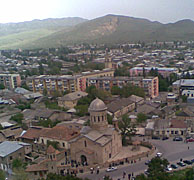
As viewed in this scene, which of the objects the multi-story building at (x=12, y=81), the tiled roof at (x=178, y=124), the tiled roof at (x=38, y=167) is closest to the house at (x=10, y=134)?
the tiled roof at (x=38, y=167)

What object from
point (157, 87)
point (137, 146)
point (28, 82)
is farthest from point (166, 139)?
point (28, 82)

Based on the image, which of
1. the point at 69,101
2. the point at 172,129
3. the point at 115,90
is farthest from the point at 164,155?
the point at 115,90

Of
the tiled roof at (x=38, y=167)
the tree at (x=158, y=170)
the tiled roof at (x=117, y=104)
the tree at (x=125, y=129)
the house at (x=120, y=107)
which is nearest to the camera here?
the tree at (x=158, y=170)

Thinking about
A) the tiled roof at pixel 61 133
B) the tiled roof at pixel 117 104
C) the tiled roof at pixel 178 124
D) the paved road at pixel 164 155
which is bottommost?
the paved road at pixel 164 155

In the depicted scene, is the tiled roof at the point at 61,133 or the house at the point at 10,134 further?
the house at the point at 10,134

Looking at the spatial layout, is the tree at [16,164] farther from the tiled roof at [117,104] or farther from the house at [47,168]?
the tiled roof at [117,104]

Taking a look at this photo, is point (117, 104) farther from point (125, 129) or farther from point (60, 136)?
point (60, 136)

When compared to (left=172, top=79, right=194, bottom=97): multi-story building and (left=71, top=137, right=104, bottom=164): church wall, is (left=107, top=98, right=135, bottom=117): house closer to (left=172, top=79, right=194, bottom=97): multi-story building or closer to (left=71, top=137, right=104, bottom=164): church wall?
(left=172, top=79, right=194, bottom=97): multi-story building
